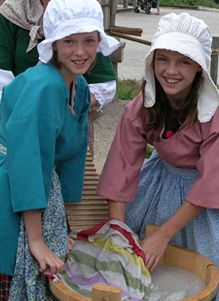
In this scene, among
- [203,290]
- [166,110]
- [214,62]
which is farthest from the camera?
[214,62]

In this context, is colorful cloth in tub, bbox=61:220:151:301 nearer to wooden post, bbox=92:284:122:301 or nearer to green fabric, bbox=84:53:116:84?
wooden post, bbox=92:284:122:301

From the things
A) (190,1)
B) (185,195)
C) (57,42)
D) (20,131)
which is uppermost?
(57,42)

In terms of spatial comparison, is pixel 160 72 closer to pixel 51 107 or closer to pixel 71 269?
pixel 51 107

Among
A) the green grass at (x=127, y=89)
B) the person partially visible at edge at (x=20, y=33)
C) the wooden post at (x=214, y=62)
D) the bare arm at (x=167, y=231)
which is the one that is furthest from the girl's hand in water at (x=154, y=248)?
the green grass at (x=127, y=89)

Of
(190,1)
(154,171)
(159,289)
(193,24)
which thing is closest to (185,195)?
(154,171)

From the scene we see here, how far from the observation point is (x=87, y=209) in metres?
2.68

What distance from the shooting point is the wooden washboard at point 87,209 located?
265 cm

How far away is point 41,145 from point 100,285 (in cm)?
44

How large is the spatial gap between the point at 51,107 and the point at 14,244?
433mm

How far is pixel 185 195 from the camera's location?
2562 mm

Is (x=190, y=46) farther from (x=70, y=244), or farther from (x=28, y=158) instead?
(x=70, y=244)

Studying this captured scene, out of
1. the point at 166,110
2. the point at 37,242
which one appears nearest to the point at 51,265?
the point at 37,242

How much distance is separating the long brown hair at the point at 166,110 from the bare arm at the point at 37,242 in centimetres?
60

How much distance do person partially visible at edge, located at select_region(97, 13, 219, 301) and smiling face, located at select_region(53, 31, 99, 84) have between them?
248mm
